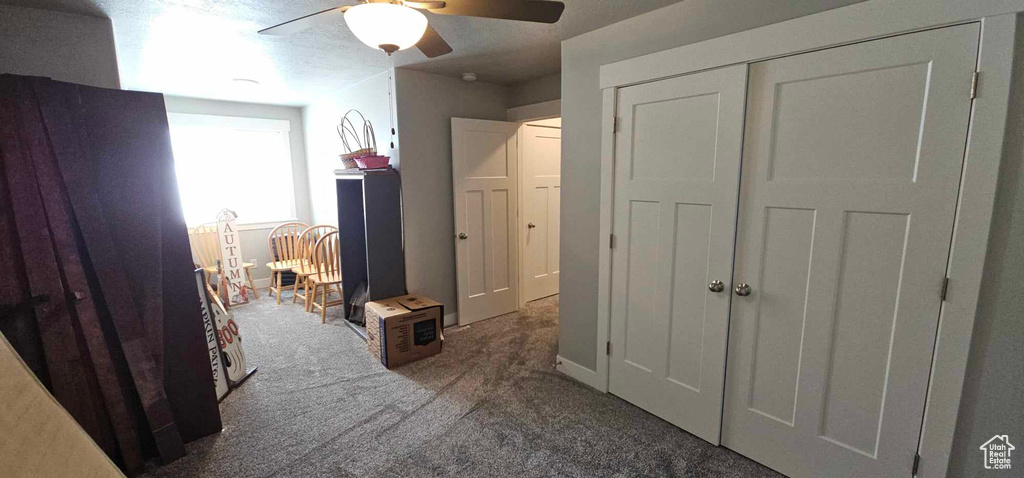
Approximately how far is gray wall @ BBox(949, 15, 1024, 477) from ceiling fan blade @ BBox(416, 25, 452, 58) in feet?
6.43

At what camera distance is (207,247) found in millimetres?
4590

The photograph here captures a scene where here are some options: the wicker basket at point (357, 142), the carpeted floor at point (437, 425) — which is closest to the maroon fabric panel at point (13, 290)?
the carpeted floor at point (437, 425)

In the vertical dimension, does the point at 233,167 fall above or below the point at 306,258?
above

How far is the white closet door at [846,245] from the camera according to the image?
1.48 metres

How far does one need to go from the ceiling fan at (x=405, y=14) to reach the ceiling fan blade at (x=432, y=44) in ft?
0.08

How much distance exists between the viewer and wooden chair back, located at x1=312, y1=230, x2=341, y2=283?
3.97 m

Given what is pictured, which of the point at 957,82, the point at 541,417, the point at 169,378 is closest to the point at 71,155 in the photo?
the point at 169,378

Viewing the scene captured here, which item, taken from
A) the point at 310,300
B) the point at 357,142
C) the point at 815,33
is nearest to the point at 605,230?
the point at 815,33

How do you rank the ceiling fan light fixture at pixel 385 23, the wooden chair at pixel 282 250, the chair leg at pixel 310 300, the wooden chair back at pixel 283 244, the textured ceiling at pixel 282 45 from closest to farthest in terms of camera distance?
the ceiling fan light fixture at pixel 385 23, the textured ceiling at pixel 282 45, the chair leg at pixel 310 300, the wooden chair at pixel 282 250, the wooden chair back at pixel 283 244

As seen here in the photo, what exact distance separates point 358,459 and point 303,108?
4.58 metres

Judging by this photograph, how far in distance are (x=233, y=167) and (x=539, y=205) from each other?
371cm

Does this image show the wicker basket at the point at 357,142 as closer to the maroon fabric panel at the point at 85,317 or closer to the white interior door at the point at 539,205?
the white interior door at the point at 539,205

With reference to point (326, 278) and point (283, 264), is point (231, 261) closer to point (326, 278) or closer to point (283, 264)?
point (283, 264)

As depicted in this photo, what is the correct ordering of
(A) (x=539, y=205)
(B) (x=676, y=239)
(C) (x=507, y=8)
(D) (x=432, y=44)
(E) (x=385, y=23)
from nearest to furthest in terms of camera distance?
(E) (x=385, y=23)
(C) (x=507, y=8)
(D) (x=432, y=44)
(B) (x=676, y=239)
(A) (x=539, y=205)
